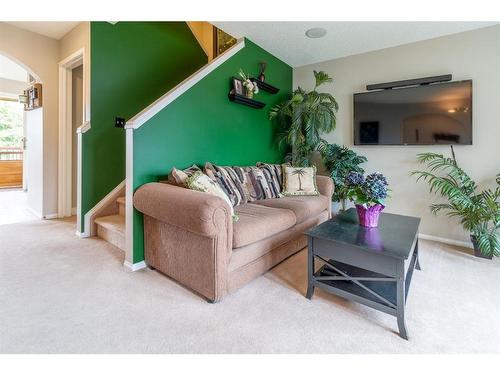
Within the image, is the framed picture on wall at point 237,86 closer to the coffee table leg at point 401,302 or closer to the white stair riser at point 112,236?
the white stair riser at point 112,236

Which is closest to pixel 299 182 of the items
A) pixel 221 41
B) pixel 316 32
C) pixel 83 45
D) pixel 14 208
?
pixel 316 32

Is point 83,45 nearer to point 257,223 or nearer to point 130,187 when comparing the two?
point 130,187

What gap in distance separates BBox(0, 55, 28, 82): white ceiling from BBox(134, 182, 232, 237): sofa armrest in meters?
4.86

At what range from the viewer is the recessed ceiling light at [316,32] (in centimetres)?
290

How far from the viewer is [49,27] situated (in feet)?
10.6

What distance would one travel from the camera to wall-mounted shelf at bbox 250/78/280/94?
333 centimetres

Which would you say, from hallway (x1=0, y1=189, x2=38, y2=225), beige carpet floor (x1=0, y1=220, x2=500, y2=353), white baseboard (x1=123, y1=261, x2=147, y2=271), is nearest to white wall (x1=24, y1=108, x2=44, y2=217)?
hallway (x1=0, y1=189, x2=38, y2=225)

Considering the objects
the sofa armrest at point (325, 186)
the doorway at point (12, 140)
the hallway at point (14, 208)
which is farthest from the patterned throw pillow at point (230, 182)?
the doorway at point (12, 140)

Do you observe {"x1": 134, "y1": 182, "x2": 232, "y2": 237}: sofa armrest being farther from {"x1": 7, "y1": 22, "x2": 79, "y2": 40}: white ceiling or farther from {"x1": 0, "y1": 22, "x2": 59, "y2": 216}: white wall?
{"x1": 7, "y1": 22, "x2": 79, "y2": 40}: white ceiling

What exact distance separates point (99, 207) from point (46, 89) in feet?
6.35

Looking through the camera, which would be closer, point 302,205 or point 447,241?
point 302,205
